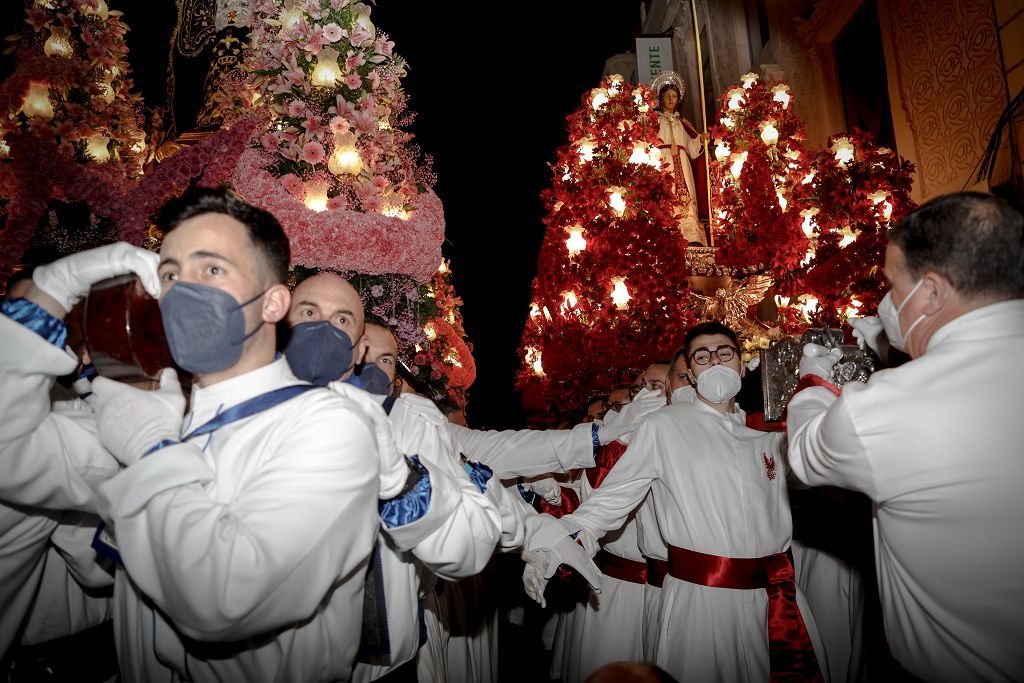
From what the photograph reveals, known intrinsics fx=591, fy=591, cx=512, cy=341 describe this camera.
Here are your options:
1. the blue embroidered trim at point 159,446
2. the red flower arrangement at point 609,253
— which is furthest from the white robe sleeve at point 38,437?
the red flower arrangement at point 609,253

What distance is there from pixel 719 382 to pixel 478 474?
182 cm

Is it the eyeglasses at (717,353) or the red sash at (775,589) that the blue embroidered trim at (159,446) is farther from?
the eyeglasses at (717,353)

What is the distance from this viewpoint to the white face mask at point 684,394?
4.47 metres

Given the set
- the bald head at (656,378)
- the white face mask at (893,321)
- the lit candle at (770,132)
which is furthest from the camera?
the lit candle at (770,132)

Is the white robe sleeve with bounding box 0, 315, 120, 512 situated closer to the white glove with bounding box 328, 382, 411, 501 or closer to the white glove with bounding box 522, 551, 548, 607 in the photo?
the white glove with bounding box 328, 382, 411, 501

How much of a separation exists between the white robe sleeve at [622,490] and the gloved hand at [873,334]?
151cm

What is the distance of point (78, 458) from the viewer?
2.10 m

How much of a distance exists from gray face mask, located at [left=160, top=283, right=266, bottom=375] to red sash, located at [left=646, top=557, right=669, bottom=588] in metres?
3.44

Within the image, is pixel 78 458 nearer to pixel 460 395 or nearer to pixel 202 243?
pixel 202 243

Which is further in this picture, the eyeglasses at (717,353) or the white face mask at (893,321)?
the eyeglasses at (717,353)

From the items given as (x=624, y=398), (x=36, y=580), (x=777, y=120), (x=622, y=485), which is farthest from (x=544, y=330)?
(x=36, y=580)

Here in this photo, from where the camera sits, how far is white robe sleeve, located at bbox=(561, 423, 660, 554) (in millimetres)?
3662

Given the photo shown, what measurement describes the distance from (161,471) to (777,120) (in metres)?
9.22

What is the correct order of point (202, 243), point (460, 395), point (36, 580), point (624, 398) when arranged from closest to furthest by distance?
1. point (202, 243)
2. point (36, 580)
3. point (460, 395)
4. point (624, 398)
